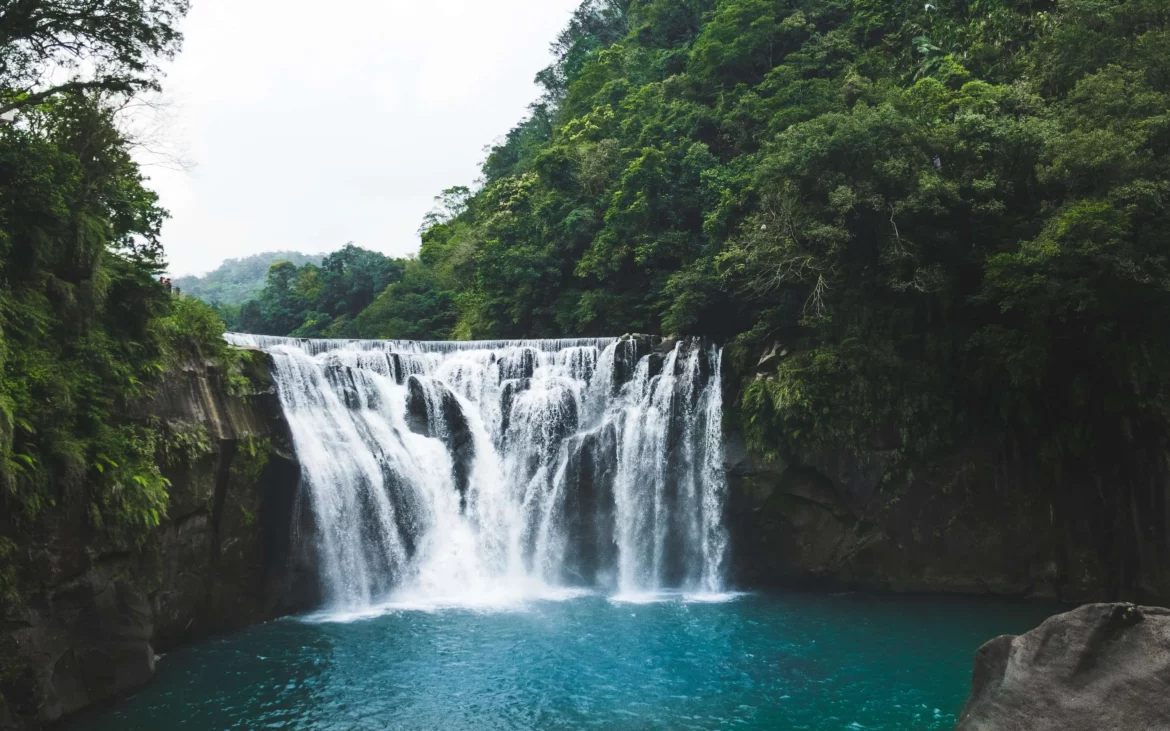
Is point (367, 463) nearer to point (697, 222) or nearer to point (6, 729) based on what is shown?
point (6, 729)

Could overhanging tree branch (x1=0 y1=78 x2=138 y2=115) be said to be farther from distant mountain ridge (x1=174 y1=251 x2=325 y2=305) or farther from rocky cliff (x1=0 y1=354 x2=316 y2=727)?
distant mountain ridge (x1=174 y1=251 x2=325 y2=305)

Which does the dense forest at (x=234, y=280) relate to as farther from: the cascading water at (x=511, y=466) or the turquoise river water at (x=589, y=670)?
the turquoise river water at (x=589, y=670)

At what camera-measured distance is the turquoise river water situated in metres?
10.7

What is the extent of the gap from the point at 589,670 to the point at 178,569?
24.4 feet

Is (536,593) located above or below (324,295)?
below

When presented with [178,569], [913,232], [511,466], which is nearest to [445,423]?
[511,466]

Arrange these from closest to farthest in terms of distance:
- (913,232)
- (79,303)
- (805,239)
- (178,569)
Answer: (79,303), (178,569), (913,232), (805,239)

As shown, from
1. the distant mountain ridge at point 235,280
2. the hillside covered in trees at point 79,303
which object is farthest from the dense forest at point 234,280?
the hillside covered in trees at point 79,303

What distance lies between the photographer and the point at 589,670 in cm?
1253

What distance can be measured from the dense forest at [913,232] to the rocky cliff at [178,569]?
10.9 meters

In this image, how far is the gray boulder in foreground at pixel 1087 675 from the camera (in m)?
6.61

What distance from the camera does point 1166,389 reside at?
14984 mm

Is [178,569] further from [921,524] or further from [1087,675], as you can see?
[921,524]

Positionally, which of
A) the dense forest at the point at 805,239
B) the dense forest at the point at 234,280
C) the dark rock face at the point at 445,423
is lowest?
the dark rock face at the point at 445,423
